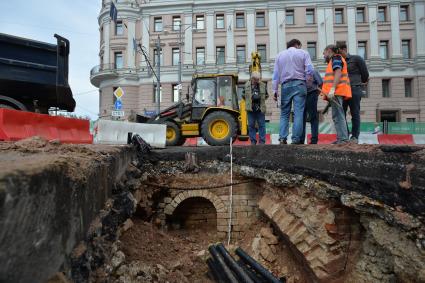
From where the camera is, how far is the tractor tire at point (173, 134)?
926 centimetres

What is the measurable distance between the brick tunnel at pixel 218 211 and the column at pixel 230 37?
22157 mm

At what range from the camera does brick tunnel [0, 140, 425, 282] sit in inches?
61.9

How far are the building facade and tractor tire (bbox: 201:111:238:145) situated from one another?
17650 mm

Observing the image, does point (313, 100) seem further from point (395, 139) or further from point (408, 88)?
point (408, 88)

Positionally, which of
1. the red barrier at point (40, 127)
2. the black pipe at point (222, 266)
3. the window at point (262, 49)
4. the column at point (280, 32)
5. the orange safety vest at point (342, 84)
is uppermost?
the column at point (280, 32)

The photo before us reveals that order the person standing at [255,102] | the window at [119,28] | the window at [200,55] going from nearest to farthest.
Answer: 1. the person standing at [255,102]
2. the window at [200,55]
3. the window at [119,28]

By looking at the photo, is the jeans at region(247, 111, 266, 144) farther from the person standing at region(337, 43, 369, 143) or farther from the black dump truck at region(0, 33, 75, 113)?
the black dump truck at region(0, 33, 75, 113)

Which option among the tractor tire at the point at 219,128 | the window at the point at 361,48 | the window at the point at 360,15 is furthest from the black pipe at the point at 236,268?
the window at the point at 360,15

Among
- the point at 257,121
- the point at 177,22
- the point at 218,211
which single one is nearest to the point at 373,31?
the point at 177,22

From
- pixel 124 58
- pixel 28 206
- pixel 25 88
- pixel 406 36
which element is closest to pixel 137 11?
pixel 124 58

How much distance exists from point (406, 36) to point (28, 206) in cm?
3099

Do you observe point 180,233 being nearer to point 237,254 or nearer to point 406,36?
point 237,254

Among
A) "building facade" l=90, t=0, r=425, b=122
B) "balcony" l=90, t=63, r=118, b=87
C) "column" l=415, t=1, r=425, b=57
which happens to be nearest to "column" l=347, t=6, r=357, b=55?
"building facade" l=90, t=0, r=425, b=122

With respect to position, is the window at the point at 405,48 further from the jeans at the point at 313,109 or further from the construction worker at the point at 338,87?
the construction worker at the point at 338,87
